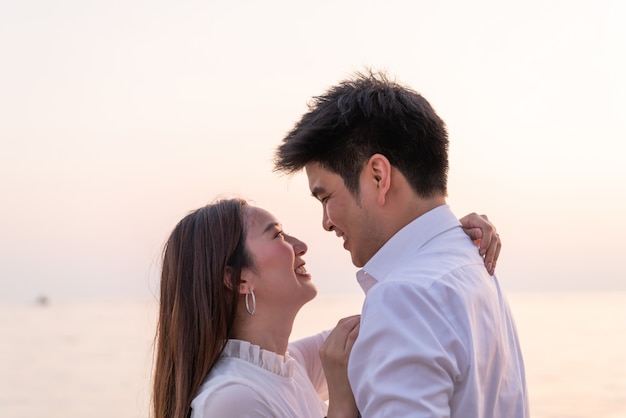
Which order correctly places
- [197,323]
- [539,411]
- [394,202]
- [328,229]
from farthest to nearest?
[539,411] < [197,323] < [328,229] < [394,202]

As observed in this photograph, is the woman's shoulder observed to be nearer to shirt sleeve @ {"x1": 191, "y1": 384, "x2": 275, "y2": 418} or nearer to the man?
shirt sleeve @ {"x1": 191, "y1": 384, "x2": 275, "y2": 418}

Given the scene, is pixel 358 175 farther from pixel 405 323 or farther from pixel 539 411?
pixel 539 411

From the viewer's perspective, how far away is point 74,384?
11547 mm

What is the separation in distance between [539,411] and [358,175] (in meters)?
7.57

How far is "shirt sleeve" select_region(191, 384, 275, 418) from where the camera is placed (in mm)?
2400

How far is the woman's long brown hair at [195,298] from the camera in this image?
2.58 metres

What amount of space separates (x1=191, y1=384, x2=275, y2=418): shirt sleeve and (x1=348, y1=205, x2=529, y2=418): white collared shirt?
31.3 inches

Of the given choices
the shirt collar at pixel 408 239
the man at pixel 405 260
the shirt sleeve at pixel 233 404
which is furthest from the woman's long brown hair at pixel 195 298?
the shirt collar at pixel 408 239

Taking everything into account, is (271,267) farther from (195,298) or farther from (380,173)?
(380,173)

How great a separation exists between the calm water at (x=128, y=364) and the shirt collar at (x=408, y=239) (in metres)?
1.22

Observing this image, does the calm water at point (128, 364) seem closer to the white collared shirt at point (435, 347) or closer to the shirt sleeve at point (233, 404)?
the shirt sleeve at point (233, 404)

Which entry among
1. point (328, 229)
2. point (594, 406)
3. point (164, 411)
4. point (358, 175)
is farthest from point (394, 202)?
point (594, 406)

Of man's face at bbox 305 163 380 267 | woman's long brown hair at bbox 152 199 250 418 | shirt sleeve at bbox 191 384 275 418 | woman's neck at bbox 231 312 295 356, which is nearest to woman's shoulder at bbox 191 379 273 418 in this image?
shirt sleeve at bbox 191 384 275 418

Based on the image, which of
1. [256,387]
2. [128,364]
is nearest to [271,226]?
[256,387]
